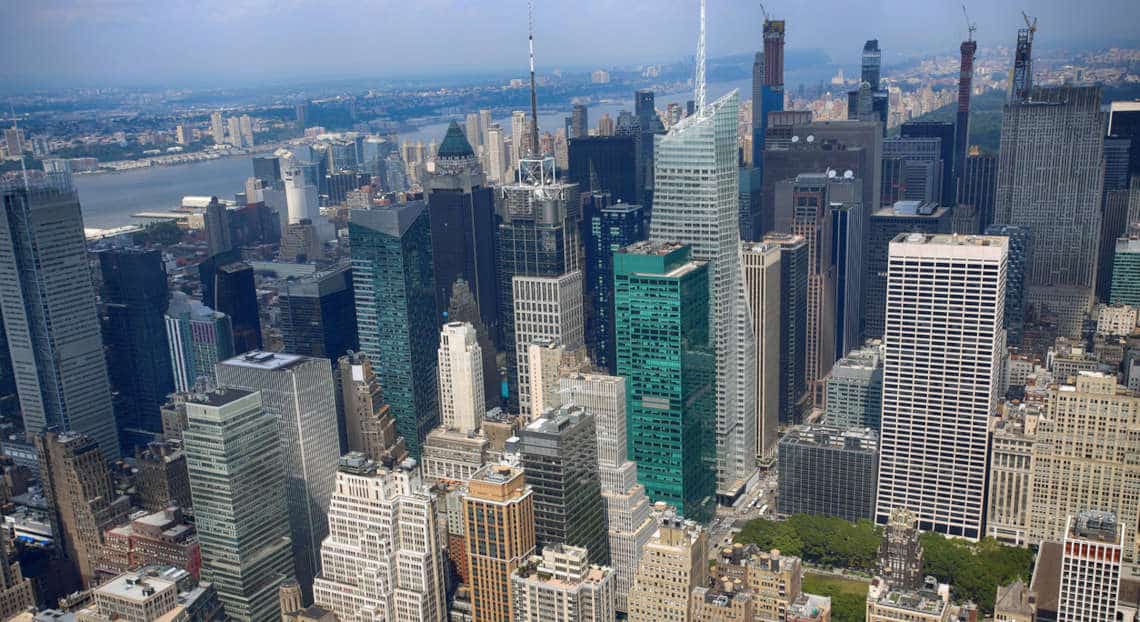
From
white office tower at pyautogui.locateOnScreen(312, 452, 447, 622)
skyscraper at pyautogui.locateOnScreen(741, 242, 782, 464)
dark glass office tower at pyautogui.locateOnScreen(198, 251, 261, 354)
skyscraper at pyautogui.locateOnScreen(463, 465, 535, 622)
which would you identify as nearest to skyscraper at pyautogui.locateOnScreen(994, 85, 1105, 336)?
skyscraper at pyautogui.locateOnScreen(741, 242, 782, 464)

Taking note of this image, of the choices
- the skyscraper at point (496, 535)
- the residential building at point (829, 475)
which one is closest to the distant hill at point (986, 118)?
the residential building at point (829, 475)

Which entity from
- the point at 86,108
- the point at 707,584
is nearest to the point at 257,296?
the point at 86,108

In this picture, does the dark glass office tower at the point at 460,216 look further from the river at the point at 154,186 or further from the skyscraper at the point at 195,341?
the skyscraper at the point at 195,341

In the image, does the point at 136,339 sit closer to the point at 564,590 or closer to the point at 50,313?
the point at 50,313

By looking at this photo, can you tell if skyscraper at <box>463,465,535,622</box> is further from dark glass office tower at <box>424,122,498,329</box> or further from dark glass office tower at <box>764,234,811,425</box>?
dark glass office tower at <box>764,234,811,425</box>

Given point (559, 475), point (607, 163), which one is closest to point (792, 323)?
point (607, 163)

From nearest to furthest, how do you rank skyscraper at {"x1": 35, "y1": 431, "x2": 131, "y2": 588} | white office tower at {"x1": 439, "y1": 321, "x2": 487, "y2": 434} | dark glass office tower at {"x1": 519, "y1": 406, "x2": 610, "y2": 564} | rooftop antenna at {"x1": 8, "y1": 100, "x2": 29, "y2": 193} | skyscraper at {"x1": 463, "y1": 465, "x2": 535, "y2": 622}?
skyscraper at {"x1": 463, "y1": 465, "x2": 535, "y2": 622}, dark glass office tower at {"x1": 519, "y1": 406, "x2": 610, "y2": 564}, skyscraper at {"x1": 35, "y1": 431, "x2": 131, "y2": 588}, rooftop antenna at {"x1": 8, "y1": 100, "x2": 29, "y2": 193}, white office tower at {"x1": 439, "y1": 321, "x2": 487, "y2": 434}
